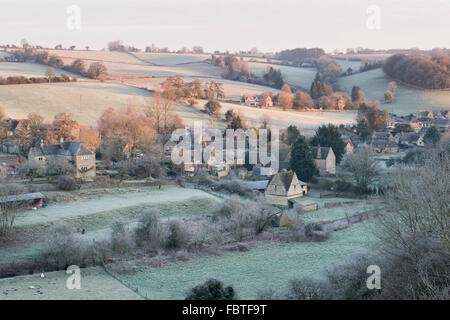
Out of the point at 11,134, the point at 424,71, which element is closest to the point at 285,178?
the point at 11,134

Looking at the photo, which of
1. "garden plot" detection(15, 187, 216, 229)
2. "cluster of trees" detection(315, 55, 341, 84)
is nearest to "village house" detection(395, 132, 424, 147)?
"garden plot" detection(15, 187, 216, 229)

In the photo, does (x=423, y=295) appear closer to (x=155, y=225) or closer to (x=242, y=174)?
(x=155, y=225)

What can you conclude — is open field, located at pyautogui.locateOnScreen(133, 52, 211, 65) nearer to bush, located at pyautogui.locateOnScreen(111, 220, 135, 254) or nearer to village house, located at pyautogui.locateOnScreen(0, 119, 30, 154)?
village house, located at pyautogui.locateOnScreen(0, 119, 30, 154)

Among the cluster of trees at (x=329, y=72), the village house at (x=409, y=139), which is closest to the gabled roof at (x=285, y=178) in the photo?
the village house at (x=409, y=139)

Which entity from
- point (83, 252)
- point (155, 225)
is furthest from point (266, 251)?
point (83, 252)

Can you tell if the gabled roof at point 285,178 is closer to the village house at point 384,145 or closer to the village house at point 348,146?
the village house at point 348,146

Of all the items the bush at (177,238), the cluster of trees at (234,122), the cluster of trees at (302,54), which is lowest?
the bush at (177,238)
